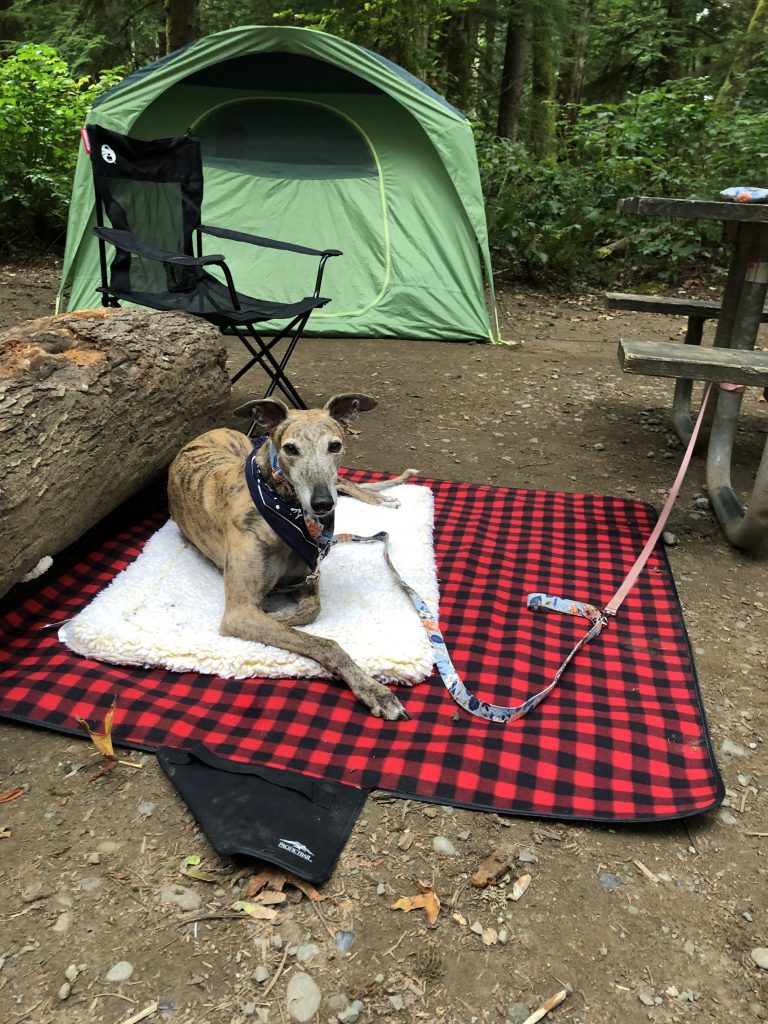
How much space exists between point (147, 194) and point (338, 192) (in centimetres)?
237

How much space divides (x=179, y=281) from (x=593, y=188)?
589 centimetres

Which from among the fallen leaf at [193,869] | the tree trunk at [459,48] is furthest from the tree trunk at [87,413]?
the tree trunk at [459,48]

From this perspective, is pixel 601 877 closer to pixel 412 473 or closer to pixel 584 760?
pixel 584 760

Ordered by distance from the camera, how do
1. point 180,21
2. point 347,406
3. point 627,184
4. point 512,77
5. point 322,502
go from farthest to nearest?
point 512,77, point 627,184, point 180,21, point 347,406, point 322,502

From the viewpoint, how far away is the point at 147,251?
406 cm

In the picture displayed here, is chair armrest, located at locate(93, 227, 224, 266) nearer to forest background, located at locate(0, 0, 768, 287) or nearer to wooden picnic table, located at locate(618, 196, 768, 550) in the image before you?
wooden picnic table, located at locate(618, 196, 768, 550)

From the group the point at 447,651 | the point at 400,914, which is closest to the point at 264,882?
the point at 400,914

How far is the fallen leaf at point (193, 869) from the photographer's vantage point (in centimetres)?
179

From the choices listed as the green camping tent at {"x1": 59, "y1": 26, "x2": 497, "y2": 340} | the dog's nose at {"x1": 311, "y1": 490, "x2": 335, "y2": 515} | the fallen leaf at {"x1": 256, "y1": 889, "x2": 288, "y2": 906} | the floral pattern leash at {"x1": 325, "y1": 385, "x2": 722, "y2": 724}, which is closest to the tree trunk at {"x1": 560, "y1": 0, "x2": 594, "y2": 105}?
the green camping tent at {"x1": 59, "y1": 26, "x2": 497, "y2": 340}

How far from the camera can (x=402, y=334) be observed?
673cm

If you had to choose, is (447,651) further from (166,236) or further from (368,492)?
(166,236)

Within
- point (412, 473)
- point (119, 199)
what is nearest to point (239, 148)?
point (119, 199)

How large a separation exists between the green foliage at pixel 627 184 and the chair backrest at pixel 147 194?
14.2ft

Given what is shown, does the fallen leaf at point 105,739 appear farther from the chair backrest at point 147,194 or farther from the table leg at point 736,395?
the chair backrest at point 147,194
